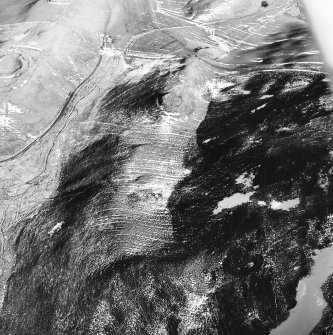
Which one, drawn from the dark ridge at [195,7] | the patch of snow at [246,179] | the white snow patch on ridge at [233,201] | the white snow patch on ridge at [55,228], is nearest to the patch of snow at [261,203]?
the white snow patch on ridge at [233,201]

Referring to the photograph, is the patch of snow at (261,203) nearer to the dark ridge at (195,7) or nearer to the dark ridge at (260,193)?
the dark ridge at (260,193)

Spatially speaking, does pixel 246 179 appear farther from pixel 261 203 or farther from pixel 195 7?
pixel 195 7

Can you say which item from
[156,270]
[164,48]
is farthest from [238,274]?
[164,48]

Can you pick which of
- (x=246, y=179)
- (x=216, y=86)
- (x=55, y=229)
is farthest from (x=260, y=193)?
(x=55, y=229)

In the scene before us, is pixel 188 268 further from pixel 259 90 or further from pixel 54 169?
pixel 259 90

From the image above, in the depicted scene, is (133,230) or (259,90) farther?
(259,90)

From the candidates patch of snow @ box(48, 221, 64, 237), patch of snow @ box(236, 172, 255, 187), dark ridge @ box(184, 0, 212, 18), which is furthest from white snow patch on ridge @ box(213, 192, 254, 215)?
dark ridge @ box(184, 0, 212, 18)
